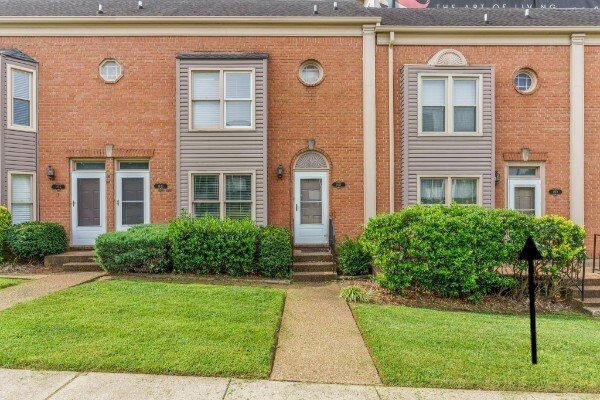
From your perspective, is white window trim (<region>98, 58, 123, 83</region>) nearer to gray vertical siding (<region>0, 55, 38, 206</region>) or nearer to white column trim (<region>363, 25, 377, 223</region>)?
gray vertical siding (<region>0, 55, 38, 206</region>)

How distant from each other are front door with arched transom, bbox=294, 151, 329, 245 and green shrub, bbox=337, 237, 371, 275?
1.13 m

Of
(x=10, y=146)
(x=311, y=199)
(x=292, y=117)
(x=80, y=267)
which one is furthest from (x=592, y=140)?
(x=10, y=146)

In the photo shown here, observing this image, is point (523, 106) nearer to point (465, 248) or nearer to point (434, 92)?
point (434, 92)

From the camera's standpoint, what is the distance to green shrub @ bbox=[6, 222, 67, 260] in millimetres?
8344

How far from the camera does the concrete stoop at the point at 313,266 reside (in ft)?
26.8

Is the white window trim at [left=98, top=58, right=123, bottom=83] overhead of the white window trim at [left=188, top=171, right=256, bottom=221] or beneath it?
overhead

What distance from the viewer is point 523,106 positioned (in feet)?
32.4

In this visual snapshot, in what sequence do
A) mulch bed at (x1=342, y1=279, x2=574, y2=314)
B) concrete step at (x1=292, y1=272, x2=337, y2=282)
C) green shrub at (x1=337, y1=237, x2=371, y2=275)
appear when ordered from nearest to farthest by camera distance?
1. mulch bed at (x1=342, y1=279, x2=574, y2=314)
2. concrete step at (x1=292, y1=272, x2=337, y2=282)
3. green shrub at (x1=337, y1=237, x2=371, y2=275)

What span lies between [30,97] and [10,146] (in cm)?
143

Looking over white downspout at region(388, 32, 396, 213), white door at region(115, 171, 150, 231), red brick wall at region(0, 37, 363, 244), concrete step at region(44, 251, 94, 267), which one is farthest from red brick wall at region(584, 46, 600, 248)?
concrete step at region(44, 251, 94, 267)

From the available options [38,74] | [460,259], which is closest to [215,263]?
[460,259]

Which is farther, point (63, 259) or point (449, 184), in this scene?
point (449, 184)

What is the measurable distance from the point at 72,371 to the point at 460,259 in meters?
6.00

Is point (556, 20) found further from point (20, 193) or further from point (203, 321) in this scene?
point (20, 193)
